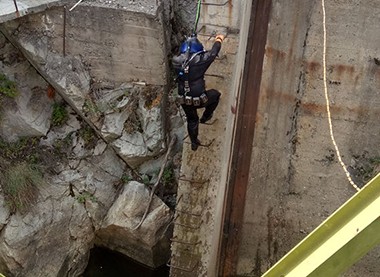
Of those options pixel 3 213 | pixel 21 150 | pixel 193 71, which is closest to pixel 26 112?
pixel 21 150

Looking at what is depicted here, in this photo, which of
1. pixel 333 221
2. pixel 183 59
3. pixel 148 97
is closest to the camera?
pixel 333 221

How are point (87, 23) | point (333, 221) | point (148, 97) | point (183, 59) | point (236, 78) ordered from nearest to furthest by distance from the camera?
1. point (333, 221)
2. point (183, 59)
3. point (236, 78)
4. point (87, 23)
5. point (148, 97)

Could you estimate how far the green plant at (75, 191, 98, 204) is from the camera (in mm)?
7035

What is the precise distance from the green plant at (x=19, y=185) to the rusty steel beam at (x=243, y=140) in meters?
2.54

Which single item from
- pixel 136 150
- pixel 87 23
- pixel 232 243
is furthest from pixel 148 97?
pixel 232 243

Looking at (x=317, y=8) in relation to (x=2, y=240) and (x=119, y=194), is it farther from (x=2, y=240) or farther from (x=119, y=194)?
(x=2, y=240)

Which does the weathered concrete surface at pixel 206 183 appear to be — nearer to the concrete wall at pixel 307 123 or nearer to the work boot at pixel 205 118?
the work boot at pixel 205 118

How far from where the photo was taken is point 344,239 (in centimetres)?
228

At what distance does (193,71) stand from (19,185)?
299 cm

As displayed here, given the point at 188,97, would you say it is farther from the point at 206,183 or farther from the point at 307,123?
the point at 307,123

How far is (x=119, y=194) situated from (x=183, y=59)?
9.24 feet

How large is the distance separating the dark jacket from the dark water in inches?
137

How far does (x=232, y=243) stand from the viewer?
6.91 meters

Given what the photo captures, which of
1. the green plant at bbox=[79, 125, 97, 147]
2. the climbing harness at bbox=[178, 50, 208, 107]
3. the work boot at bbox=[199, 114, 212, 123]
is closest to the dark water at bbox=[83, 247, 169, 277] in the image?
the green plant at bbox=[79, 125, 97, 147]
